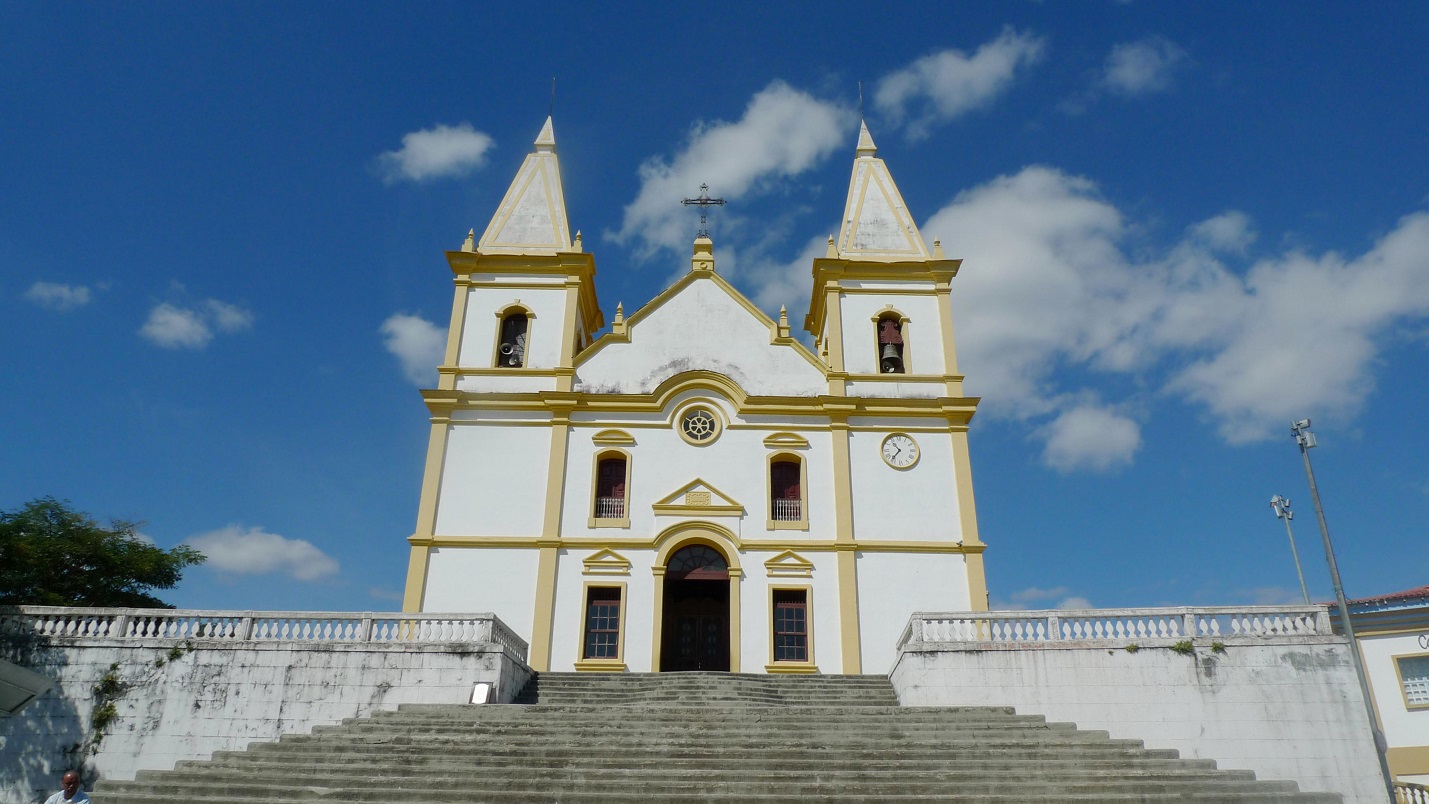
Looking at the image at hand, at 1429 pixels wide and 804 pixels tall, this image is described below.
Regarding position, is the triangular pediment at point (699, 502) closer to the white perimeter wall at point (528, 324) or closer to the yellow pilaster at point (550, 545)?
the yellow pilaster at point (550, 545)

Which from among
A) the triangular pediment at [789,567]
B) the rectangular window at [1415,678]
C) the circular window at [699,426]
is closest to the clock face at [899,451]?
the triangular pediment at [789,567]

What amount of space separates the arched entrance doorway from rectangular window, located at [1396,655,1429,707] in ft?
39.1

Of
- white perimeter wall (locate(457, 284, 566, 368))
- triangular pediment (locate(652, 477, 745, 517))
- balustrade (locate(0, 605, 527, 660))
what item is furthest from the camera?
white perimeter wall (locate(457, 284, 566, 368))

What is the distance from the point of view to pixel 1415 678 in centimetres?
1495

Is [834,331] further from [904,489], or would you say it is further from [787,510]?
[787,510]

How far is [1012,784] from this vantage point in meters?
9.80

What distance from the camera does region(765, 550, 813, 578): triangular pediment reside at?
18.0 m

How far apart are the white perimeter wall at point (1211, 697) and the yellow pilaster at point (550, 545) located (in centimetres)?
738

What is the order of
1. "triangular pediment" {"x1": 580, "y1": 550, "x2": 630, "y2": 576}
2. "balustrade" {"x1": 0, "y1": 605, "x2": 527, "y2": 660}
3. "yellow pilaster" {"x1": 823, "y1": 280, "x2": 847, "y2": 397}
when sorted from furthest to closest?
"yellow pilaster" {"x1": 823, "y1": 280, "x2": 847, "y2": 397} → "triangular pediment" {"x1": 580, "y1": 550, "x2": 630, "y2": 576} → "balustrade" {"x1": 0, "y1": 605, "x2": 527, "y2": 660}

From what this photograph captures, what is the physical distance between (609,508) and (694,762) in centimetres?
912

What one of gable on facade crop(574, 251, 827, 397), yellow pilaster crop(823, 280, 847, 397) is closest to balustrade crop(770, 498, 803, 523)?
gable on facade crop(574, 251, 827, 397)

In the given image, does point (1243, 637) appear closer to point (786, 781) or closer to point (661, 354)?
point (786, 781)

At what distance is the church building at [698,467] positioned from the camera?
696 inches

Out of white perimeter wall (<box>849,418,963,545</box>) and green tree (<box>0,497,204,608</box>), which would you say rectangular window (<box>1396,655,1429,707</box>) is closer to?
white perimeter wall (<box>849,418,963,545</box>)
